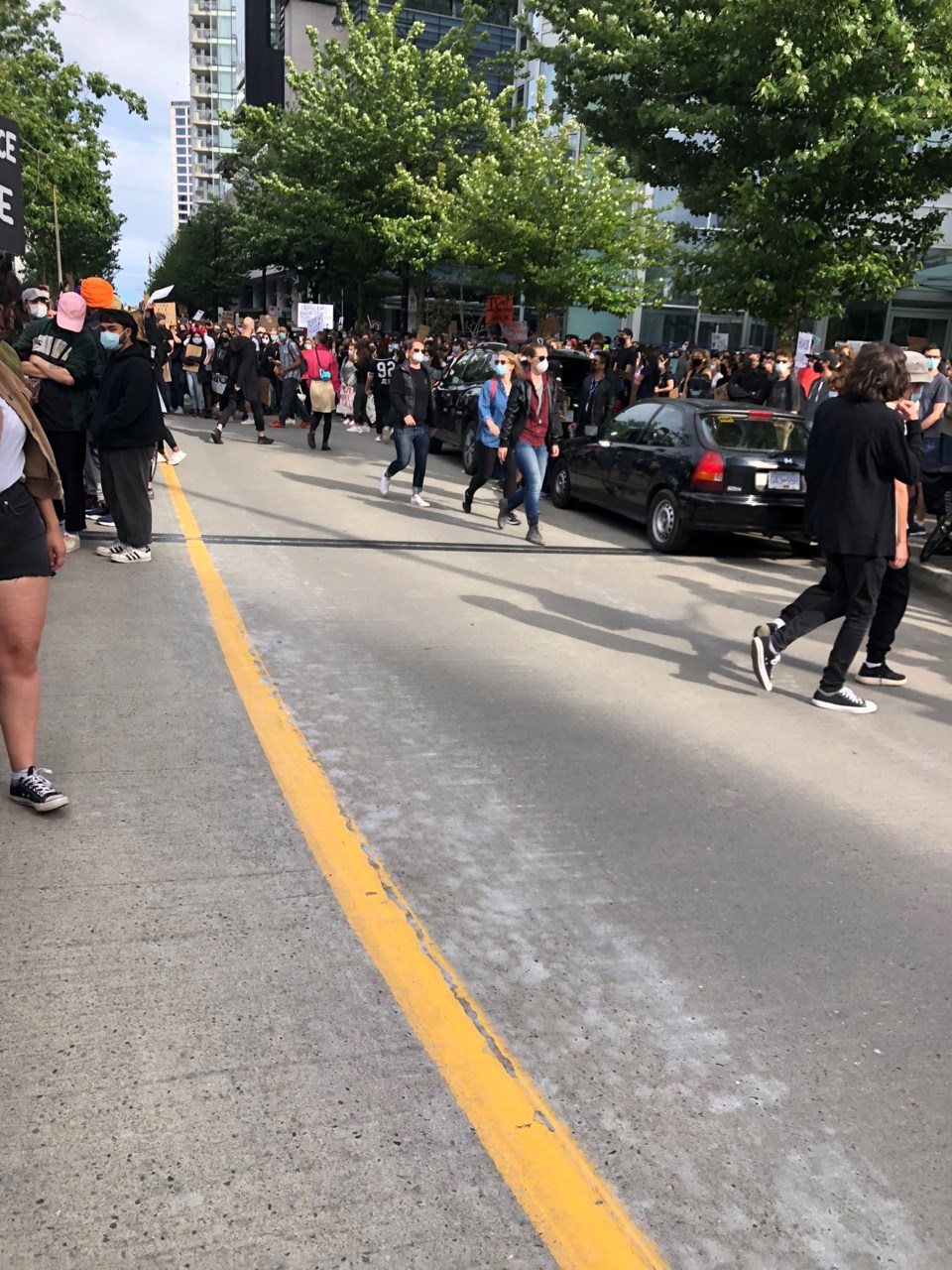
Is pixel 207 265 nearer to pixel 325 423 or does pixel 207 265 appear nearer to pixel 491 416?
pixel 325 423

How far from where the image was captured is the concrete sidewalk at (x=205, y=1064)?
87.6 inches

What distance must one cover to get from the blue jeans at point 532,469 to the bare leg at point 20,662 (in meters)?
6.77

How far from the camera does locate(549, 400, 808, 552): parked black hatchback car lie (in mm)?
9977

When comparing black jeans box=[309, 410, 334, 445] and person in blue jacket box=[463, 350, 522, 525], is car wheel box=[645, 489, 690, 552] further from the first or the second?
black jeans box=[309, 410, 334, 445]

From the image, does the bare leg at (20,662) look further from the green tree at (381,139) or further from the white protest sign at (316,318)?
the green tree at (381,139)

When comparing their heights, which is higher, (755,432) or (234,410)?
(755,432)

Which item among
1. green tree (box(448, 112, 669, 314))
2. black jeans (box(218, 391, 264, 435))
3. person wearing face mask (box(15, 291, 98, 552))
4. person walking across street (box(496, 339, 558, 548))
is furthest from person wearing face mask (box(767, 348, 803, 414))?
green tree (box(448, 112, 669, 314))

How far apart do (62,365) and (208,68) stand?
14234cm

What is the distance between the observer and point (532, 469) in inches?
405

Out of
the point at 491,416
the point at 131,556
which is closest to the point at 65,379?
the point at 131,556

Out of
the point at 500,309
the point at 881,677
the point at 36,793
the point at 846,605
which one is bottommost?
the point at 881,677

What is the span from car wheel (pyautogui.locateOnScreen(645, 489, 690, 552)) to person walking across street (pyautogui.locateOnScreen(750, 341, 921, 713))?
406 centimetres

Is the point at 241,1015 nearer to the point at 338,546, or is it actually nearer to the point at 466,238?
the point at 338,546

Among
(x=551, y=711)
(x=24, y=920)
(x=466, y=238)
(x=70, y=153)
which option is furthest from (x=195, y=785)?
(x=70, y=153)
